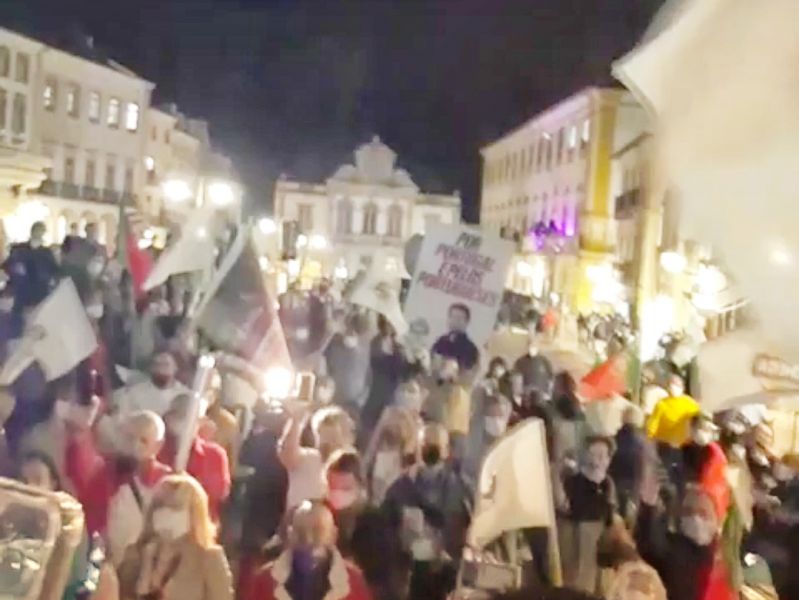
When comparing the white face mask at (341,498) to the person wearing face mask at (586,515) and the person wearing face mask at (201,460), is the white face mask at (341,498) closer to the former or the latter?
the person wearing face mask at (201,460)

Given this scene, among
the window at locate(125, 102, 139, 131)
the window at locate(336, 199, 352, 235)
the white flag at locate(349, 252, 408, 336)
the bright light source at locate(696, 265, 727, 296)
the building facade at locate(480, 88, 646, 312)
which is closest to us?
the bright light source at locate(696, 265, 727, 296)

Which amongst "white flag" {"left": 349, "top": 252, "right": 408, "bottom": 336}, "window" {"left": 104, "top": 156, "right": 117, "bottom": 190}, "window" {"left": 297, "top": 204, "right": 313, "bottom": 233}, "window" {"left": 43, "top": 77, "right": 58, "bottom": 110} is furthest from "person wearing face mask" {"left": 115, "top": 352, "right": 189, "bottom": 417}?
"window" {"left": 297, "top": 204, "right": 313, "bottom": 233}

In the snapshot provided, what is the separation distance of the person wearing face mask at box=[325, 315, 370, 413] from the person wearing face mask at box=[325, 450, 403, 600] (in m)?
2.49

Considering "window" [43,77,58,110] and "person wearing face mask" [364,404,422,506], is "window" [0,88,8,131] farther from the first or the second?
"person wearing face mask" [364,404,422,506]

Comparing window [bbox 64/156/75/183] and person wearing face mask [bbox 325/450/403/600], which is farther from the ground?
window [bbox 64/156/75/183]

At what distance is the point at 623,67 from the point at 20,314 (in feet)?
21.3

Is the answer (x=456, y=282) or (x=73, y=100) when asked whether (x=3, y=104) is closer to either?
(x=73, y=100)

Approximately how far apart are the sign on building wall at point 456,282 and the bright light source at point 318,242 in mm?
23317

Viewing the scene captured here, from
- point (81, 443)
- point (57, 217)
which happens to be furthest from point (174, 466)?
point (57, 217)

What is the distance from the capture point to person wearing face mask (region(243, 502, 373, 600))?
435 centimetres

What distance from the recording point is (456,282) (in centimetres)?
644

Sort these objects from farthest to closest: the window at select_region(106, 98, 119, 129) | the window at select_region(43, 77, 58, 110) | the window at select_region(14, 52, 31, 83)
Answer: the window at select_region(106, 98, 119, 129), the window at select_region(43, 77, 58, 110), the window at select_region(14, 52, 31, 83)

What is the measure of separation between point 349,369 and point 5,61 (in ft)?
54.1

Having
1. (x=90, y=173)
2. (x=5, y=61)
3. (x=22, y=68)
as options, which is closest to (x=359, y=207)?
(x=90, y=173)
